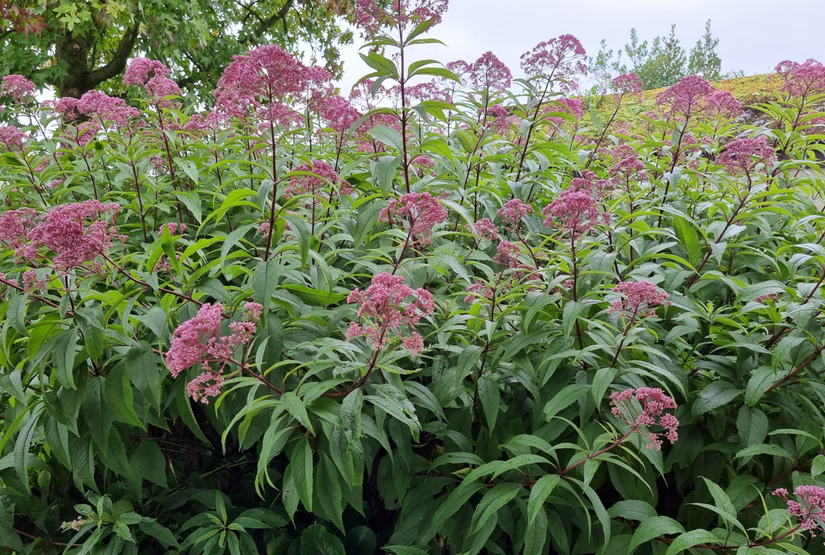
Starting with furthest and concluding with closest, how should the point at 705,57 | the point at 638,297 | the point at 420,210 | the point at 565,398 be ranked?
the point at 705,57 < the point at 420,210 < the point at 565,398 < the point at 638,297

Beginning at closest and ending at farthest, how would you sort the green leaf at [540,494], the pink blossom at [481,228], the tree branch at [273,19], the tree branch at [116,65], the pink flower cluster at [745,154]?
the green leaf at [540,494] → the pink blossom at [481,228] → the pink flower cluster at [745,154] → the tree branch at [116,65] → the tree branch at [273,19]

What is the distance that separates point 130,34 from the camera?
37.9ft

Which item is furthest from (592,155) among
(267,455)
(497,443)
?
(267,455)

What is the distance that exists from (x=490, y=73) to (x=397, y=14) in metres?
0.86

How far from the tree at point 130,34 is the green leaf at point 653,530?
9.81 metres

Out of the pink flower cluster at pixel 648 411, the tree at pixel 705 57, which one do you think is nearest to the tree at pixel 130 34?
the pink flower cluster at pixel 648 411

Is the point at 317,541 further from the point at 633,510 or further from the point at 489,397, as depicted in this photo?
the point at 633,510

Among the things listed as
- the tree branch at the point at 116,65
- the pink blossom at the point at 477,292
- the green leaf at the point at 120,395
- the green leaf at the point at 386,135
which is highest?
the tree branch at the point at 116,65

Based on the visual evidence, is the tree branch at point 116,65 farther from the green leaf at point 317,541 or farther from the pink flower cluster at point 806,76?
the green leaf at point 317,541

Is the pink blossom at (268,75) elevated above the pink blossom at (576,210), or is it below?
above

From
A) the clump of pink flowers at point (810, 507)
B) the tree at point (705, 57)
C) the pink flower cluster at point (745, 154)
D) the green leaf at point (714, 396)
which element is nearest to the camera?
the clump of pink flowers at point (810, 507)

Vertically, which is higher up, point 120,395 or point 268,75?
point 268,75

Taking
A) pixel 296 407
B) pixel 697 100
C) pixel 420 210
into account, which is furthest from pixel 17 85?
pixel 697 100

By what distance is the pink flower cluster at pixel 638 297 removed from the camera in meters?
1.81
